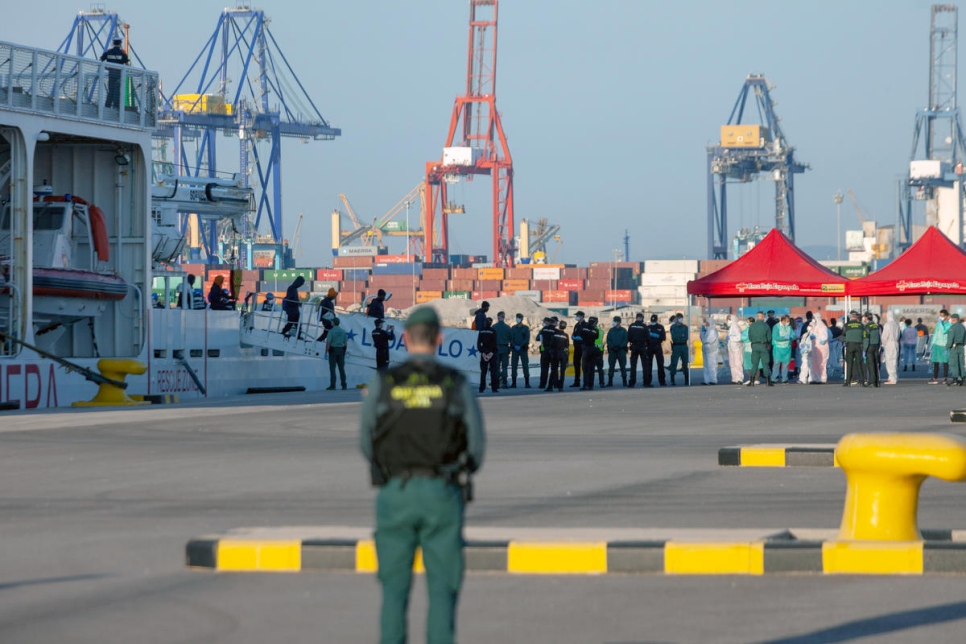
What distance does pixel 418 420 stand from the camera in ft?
16.2

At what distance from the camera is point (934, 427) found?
17.5 metres

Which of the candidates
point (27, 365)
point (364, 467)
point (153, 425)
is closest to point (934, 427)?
point (364, 467)

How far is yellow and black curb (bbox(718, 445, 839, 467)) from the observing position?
13.0m

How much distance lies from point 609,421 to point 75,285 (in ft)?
36.8

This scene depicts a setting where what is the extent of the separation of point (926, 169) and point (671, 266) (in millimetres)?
39940

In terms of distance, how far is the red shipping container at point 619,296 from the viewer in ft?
387

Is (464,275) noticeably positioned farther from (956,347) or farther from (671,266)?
(956,347)

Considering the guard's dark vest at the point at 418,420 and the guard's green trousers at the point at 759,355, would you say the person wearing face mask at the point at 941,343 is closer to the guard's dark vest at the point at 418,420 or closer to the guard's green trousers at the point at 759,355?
the guard's green trousers at the point at 759,355

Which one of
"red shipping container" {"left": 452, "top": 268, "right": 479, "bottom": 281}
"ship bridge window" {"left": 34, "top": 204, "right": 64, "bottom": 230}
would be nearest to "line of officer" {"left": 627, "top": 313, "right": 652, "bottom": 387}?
"ship bridge window" {"left": 34, "top": 204, "right": 64, "bottom": 230}

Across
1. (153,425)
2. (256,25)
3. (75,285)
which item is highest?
(256,25)

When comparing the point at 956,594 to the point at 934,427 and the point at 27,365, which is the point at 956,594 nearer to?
the point at 934,427

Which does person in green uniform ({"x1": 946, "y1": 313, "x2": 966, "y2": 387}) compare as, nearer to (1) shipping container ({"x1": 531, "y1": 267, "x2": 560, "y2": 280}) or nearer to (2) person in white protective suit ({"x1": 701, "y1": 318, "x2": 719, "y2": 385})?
(2) person in white protective suit ({"x1": 701, "y1": 318, "x2": 719, "y2": 385})

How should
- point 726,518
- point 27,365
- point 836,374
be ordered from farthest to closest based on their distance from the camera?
point 836,374
point 27,365
point 726,518

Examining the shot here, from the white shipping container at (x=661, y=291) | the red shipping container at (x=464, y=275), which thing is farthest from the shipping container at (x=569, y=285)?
the red shipping container at (x=464, y=275)
